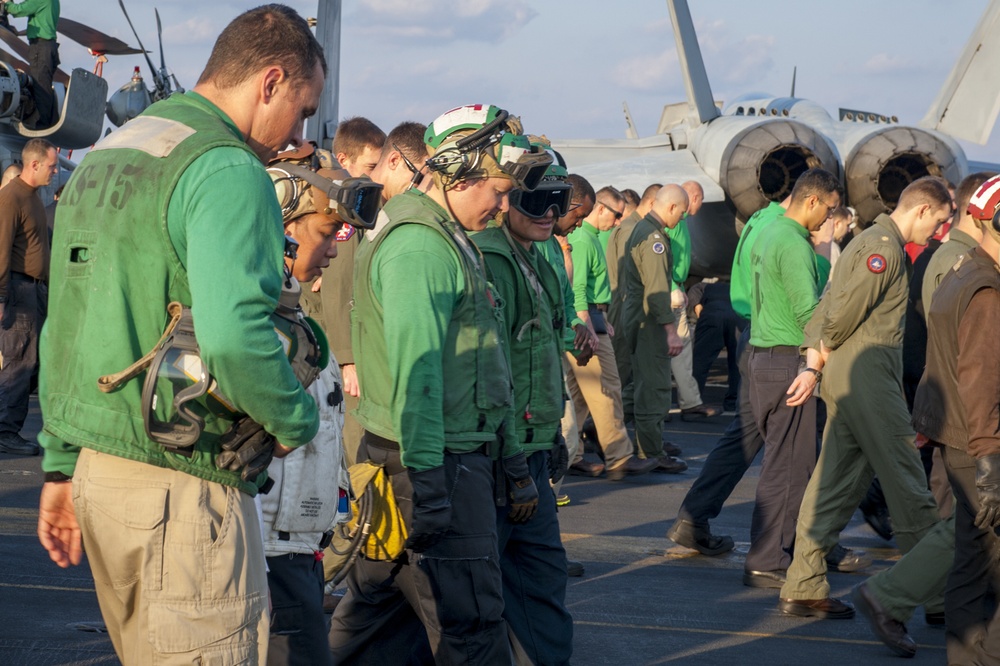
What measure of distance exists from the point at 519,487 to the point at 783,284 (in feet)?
10.4

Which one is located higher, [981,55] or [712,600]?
[981,55]

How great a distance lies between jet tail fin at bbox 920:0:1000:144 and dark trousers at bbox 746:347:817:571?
1116 centimetres

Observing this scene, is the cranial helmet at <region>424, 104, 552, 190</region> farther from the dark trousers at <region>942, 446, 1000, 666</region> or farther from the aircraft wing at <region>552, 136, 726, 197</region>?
the aircraft wing at <region>552, 136, 726, 197</region>

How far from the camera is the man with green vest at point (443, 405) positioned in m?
3.61

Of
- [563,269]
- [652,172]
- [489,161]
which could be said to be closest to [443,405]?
[489,161]

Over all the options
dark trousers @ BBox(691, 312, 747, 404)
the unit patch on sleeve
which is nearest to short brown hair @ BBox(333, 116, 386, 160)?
the unit patch on sleeve

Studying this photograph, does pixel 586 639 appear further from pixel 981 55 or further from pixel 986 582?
pixel 981 55

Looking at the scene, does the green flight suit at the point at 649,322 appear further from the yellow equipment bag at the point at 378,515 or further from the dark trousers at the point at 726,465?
the yellow equipment bag at the point at 378,515

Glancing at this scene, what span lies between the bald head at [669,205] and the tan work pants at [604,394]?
1.51 meters

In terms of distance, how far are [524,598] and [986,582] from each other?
181cm

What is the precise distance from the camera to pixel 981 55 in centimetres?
1716

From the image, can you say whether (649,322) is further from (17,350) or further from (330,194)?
(330,194)

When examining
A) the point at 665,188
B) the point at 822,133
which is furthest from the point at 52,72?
the point at 822,133

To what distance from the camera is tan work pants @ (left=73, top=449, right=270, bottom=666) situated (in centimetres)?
250
